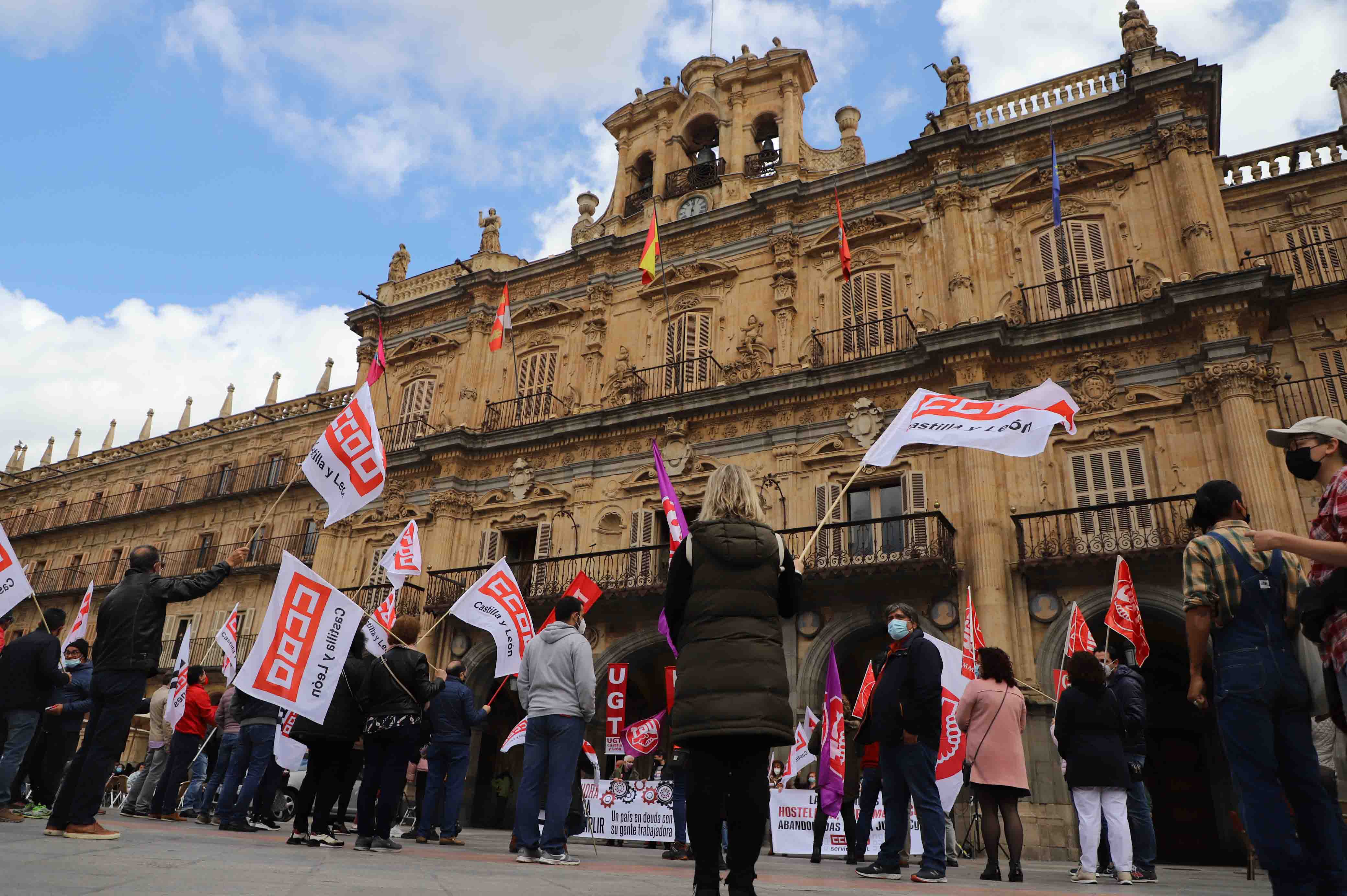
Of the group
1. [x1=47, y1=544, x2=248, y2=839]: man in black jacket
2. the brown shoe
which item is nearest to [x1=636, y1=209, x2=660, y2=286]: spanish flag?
[x1=47, y1=544, x2=248, y2=839]: man in black jacket

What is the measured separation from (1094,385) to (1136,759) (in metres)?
9.45

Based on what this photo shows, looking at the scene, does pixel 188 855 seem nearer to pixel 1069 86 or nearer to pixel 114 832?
pixel 114 832

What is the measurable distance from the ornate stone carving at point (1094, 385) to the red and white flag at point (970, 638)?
160 inches

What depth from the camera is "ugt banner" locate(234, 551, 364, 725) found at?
6402mm

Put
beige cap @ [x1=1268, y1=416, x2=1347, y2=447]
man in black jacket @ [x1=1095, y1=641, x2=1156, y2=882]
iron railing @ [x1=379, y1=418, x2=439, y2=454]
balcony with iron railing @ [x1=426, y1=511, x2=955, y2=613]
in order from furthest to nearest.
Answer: iron railing @ [x1=379, y1=418, x2=439, y2=454]
balcony with iron railing @ [x1=426, y1=511, x2=955, y2=613]
man in black jacket @ [x1=1095, y1=641, x2=1156, y2=882]
beige cap @ [x1=1268, y1=416, x2=1347, y2=447]

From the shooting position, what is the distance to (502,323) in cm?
2038

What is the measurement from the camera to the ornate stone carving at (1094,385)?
1544 cm

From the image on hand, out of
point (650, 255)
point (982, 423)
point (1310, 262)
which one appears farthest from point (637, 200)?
point (982, 423)

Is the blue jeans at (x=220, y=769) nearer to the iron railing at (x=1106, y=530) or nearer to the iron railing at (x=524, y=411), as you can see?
the iron railing at (x=1106, y=530)

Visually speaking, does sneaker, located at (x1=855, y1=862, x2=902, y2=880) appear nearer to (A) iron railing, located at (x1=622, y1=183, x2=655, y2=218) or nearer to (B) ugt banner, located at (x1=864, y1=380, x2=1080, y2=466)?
(B) ugt banner, located at (x1=864, y1=380, x2=1080, y2=466)

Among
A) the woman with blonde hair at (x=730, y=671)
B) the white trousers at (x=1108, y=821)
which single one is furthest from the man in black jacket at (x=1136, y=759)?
the woman with blonde hair at (x=730, y=671)

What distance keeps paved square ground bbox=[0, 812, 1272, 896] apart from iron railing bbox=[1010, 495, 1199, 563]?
6608mm

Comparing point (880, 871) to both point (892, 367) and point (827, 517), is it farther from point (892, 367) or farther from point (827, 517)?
point (892, 367)

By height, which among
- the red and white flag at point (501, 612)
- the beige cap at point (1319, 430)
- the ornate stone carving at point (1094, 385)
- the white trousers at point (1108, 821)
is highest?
the ornate stone carving at point (1094, 385)
